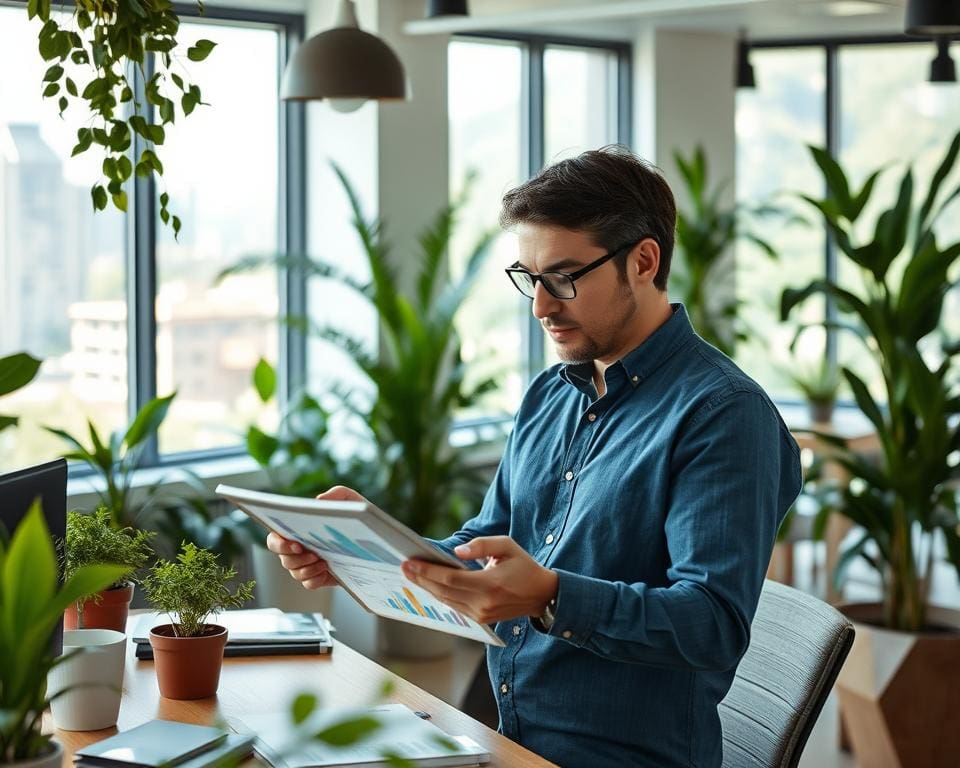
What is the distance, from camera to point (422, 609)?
5.92 ft

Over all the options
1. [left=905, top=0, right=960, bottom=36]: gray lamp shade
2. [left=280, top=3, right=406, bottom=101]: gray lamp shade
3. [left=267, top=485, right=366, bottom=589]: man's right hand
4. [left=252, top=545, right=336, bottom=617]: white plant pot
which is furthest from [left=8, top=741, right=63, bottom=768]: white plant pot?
[left=252, top=545, right=336, bottom=617]: white plant pot

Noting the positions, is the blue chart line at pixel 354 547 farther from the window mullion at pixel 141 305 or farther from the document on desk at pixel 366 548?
→ the window mullion at pixel 141 305

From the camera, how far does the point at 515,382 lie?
6.16m

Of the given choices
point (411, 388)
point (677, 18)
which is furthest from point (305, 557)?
point (677, 18)

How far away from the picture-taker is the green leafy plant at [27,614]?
3.00 feet

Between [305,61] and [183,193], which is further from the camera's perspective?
[183,193]

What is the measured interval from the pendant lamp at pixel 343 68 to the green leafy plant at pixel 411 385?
1559 mm

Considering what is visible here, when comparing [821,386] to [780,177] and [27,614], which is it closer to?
[780,177]

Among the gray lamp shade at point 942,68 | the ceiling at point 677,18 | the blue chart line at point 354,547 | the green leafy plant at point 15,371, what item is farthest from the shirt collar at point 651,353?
the gray lamp shade at point 942,68

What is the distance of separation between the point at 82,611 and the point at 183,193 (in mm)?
3280

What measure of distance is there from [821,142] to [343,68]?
4444 mm

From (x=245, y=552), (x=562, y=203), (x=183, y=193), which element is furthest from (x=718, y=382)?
(x=183, y=193)

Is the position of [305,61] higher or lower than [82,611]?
higher

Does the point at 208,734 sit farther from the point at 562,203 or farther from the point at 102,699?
the point at 562,203
